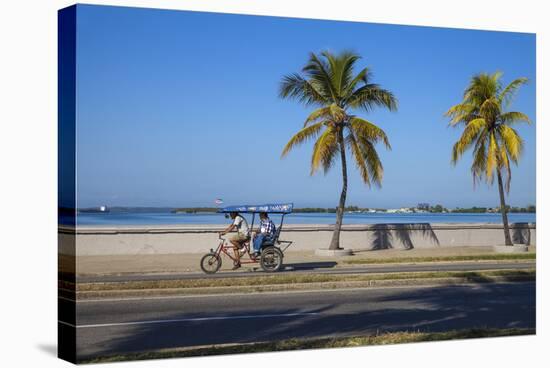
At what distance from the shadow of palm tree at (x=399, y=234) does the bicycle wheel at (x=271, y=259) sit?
205cm

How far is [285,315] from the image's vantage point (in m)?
14.3

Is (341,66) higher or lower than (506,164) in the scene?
higher

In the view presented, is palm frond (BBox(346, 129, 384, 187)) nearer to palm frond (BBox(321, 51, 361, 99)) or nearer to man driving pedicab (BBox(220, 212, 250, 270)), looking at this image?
palm frond (BBox(321, 51, 361, 99))

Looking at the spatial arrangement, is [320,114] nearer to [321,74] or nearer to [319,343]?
[321,74]

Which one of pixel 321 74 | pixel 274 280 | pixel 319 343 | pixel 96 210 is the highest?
pixel 321 74

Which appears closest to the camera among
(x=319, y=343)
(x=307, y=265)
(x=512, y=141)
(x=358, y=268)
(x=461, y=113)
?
(x=319, y=343)

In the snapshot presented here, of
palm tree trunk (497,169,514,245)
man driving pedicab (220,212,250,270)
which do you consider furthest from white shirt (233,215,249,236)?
palm tree trunk (497,169,514,245)

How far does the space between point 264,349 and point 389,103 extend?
5.06m

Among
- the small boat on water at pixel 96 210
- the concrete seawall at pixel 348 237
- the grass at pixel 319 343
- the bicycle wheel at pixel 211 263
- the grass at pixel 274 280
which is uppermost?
the small boat on water at pixel 96 210

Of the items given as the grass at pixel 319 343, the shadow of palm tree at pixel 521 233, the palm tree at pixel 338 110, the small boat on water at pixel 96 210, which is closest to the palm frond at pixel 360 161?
the palm tree at pixel 338 110

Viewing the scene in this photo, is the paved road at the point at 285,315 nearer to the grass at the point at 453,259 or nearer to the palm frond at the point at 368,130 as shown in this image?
the grass at the point at 453,259

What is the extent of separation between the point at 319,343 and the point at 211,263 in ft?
20.1

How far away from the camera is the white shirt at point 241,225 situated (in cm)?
1631

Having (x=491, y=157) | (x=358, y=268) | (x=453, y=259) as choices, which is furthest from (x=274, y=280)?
(x=491, y=157)
